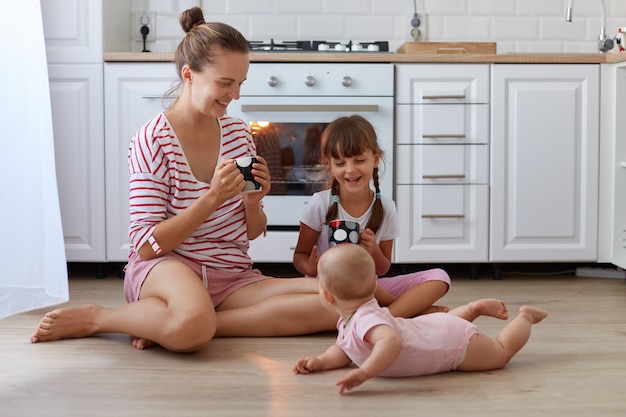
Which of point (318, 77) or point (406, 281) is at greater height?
point (318, 77)

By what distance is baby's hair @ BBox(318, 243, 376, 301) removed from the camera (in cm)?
190

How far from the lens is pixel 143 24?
4.12 meters

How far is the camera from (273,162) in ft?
11.9

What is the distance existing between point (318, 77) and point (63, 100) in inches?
39.4

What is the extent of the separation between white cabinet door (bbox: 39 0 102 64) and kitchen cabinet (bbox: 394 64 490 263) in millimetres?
1202

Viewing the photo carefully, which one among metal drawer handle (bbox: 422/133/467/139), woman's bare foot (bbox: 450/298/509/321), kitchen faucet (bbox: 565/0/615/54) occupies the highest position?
kitchen faucet (bbox: 565/0/615/54)

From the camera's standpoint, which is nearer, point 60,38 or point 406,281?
point 406,281

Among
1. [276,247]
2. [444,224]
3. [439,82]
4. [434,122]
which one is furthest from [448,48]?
[276,247]

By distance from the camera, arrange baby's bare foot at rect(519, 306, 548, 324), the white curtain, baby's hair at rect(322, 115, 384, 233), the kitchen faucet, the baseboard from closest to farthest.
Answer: baby's bare foot at rect(519, 306, 548, 324), baby's hair at rect(322, 115, 384, 233), the white curtain, the baseboard, the kitchen faucet

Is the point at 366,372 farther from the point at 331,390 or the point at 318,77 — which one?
the point at 318,77

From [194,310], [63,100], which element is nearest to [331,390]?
[194,310]

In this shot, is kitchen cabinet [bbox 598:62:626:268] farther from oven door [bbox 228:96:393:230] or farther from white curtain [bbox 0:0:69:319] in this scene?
white curtain [bbox 0:0:69:319]

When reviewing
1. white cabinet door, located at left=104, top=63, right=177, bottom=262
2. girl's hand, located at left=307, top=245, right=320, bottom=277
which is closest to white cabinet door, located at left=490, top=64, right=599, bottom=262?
girl's hand, located at left=307, top=245, right=320, bottom=277

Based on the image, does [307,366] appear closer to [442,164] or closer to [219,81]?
[219,81]
